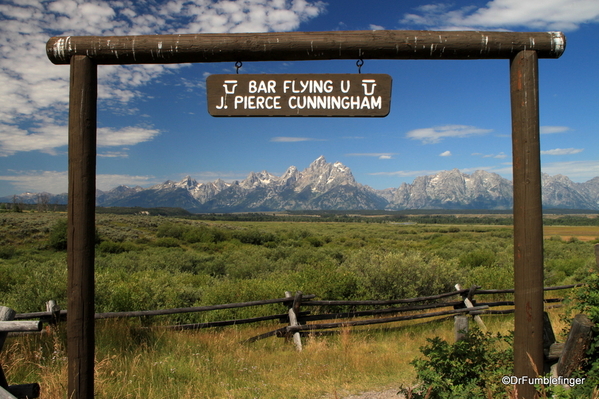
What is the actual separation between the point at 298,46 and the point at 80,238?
2281mm

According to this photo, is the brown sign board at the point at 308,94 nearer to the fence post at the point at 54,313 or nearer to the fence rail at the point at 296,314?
the fence rail at the point at 296,314

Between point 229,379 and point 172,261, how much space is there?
22.0 meters

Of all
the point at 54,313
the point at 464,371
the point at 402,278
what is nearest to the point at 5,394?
the point at 464,371

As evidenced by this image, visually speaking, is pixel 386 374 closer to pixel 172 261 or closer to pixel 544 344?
pixel 544 344

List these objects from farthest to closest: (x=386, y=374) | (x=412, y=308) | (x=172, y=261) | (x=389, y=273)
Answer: (x=172, y=261)
(x=389, y=273)
(x=412, y=308)
(x=386, y=374)

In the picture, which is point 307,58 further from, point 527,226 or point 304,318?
point 304,318

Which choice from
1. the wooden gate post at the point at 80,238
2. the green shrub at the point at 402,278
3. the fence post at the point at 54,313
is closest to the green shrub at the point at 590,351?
the wooden gate post at the point at 80,238

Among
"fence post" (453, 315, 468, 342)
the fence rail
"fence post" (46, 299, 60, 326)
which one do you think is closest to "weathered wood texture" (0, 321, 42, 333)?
the fence rail

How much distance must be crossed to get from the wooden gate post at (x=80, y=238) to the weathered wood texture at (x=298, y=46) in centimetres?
27

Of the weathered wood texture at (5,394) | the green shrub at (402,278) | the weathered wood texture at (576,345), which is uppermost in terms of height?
the weathered wood texture at (576,345)

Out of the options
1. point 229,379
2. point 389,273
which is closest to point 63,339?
point 229,379

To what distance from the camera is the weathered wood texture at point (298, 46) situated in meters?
2.96

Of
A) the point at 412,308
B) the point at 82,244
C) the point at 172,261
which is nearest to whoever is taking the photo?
the point at 82,244

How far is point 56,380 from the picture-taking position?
329 centimetres
